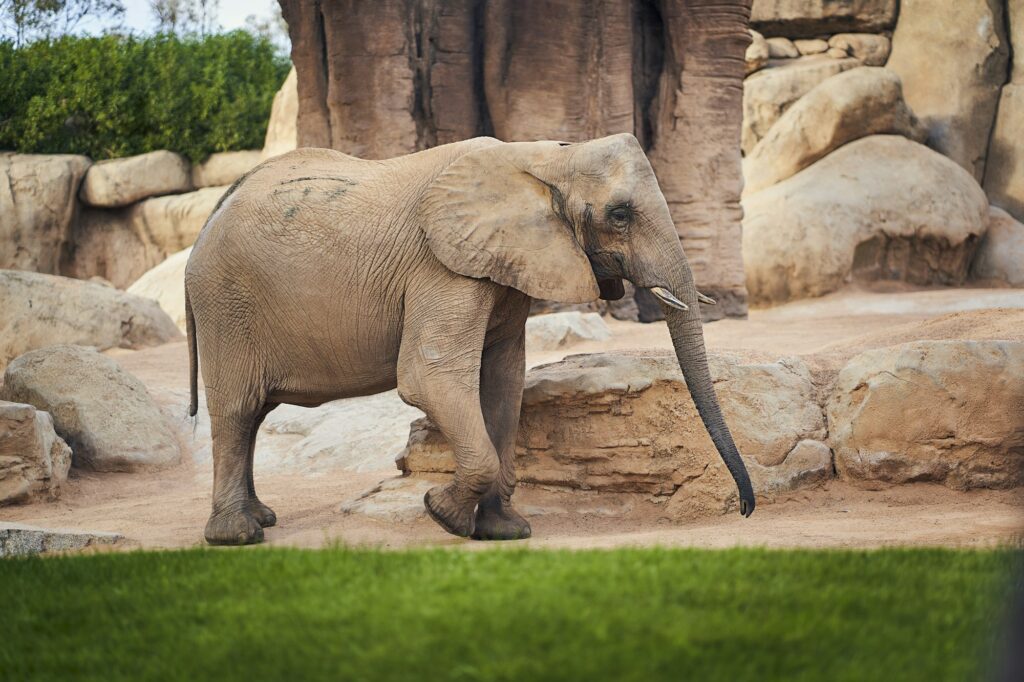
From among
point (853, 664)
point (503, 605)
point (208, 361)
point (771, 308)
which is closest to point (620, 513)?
point (208, 361)

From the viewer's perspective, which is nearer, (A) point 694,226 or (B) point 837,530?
(B) point 837,530

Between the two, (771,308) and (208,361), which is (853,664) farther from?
(771,308)

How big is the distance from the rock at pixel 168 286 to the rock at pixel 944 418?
14234 millimetres

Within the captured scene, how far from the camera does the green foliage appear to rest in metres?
25.6

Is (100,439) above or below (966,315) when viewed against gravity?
below

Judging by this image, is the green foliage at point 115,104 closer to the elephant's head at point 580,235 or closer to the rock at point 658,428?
the rock at point 658,428

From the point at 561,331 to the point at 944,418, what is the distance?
18.7 feet

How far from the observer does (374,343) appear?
724 centimetres

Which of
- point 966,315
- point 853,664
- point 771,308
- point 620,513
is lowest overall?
point 771,308

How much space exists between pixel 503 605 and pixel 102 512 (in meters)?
5.60

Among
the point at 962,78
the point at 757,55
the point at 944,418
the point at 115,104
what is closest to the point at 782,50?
the point at 757,55

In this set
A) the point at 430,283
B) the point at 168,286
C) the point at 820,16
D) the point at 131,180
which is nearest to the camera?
the point at 430,283

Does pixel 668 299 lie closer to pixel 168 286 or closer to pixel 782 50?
pixel 168 286

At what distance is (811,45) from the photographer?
2362cm
